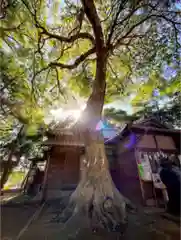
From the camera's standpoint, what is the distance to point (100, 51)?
4777 millimetres

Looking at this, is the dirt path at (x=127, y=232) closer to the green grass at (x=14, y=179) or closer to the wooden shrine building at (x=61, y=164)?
the wooden shrine building at (x=61, y=164)

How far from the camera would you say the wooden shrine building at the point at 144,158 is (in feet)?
17.4

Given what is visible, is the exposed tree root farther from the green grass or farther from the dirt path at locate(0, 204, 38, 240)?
the green grass

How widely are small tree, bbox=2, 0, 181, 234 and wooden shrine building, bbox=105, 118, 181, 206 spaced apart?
213cm

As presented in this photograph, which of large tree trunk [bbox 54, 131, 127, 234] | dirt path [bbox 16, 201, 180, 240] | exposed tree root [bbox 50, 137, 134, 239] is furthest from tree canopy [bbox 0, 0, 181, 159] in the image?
dirt path [bbox 16, 201, 180, 240]

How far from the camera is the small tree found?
3.40 metres

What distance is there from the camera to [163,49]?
507 centimetres

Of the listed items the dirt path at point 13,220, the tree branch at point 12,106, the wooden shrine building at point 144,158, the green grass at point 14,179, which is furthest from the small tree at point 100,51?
the green grass at point 14,179

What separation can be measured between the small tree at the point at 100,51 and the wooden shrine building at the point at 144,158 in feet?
7.00

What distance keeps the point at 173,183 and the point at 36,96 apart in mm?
7055

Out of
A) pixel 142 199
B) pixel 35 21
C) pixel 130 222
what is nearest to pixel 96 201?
pixel 130 222

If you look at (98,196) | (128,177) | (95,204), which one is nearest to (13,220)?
(95,204)

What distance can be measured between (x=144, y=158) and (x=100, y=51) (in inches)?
200

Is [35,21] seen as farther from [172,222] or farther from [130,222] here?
[172,222]
